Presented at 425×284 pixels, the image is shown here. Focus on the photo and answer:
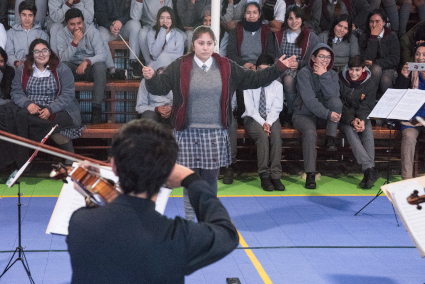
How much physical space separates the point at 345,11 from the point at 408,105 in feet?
9.94

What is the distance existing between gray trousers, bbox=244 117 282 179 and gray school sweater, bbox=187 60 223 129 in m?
2.39

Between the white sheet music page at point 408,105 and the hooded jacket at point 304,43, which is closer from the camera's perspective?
the white sheet music page at point 408,105

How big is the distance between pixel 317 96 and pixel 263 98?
68 centimetres

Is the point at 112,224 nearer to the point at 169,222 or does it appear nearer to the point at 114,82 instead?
the point at 169,222

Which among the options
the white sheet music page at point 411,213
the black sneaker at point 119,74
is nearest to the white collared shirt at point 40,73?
the black sneaker at point 119,74

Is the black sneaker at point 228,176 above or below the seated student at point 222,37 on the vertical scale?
below

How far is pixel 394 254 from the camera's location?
4098mm

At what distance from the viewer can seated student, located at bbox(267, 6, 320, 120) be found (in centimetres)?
692

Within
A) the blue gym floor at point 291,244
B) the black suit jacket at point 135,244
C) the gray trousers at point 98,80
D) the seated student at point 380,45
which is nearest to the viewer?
the black suit jacket at point 135,244

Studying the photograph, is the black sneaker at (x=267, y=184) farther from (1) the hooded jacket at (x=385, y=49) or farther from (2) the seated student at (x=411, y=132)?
(1) the hooded jacket at (x=385, y=49)

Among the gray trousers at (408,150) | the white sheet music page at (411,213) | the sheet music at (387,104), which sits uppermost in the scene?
the sheet music at (387,104)

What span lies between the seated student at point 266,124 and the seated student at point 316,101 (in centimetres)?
29

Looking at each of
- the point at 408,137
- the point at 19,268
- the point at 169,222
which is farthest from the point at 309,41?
the point at 169,222

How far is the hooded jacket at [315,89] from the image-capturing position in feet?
20.8
